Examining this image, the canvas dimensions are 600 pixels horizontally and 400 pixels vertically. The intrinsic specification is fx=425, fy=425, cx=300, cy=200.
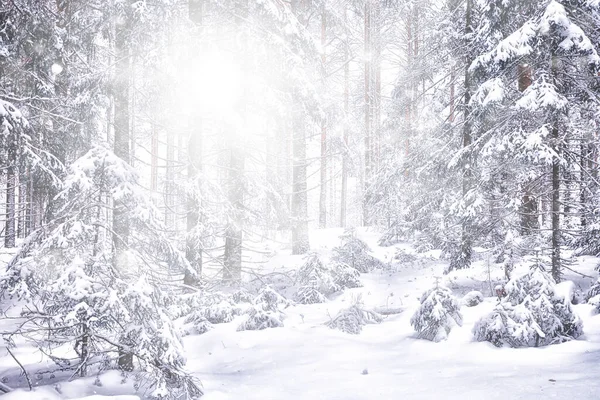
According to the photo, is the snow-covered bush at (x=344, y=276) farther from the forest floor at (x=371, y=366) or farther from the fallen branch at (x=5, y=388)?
the fallen branch at (x=5, y=388)

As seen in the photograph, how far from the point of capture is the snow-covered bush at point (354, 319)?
817cm

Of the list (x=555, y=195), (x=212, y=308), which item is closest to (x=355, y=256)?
(x=212, y=308)

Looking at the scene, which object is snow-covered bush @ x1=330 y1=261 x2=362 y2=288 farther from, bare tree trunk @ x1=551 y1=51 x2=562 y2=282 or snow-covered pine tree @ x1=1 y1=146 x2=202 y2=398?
snow-covered pine tree @ x1=1 y1=146 x2=202 y2=398

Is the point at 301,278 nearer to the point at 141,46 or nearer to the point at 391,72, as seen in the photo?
the point at 141,46

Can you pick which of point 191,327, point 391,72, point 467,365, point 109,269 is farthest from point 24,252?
point 391,72

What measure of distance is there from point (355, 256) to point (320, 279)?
2738 millimetres

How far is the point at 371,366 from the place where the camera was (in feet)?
21.4

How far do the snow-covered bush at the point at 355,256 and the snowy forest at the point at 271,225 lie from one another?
0.21 ft

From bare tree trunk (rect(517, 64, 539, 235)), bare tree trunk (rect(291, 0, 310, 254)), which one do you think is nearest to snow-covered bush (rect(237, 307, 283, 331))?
bare tree trunk (rect(291, 0, 310, 254))

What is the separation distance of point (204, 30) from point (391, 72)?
→ 58.5ft

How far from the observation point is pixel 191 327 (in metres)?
9.16

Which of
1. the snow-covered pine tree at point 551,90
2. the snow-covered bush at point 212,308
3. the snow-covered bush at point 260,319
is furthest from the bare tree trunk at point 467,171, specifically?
the snow-covered bush at point 212,308

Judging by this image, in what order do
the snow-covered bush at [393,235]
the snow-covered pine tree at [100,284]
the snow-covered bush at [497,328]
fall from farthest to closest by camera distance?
1. the snow-covered bush at [393,235]
2. the snow-covered bush at [497,328]
3. the snow-covered pine tree at [100,284]

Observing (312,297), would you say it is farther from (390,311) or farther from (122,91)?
(122,91)
